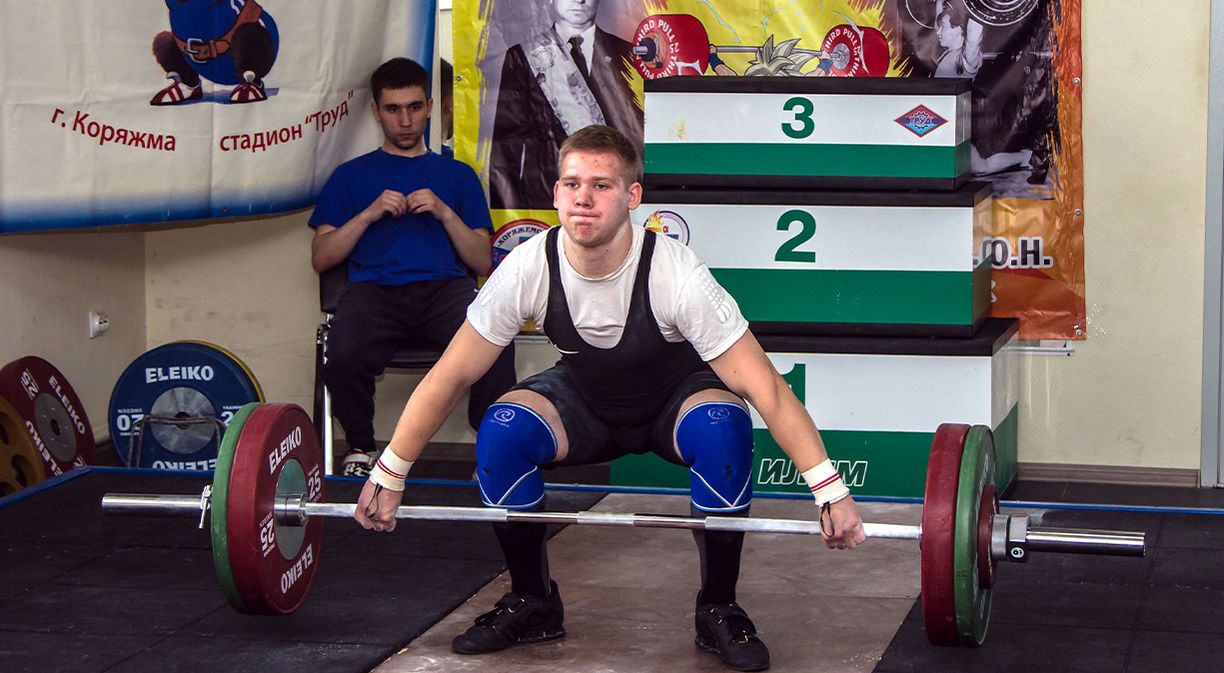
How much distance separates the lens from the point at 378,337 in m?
4.24

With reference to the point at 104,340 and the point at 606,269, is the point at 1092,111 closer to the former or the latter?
the point at 606,269

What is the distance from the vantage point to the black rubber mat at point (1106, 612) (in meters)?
2.74

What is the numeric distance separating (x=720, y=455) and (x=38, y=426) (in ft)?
6.93

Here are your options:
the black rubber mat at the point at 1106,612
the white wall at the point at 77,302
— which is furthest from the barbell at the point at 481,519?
the white wall at the point at 77,302

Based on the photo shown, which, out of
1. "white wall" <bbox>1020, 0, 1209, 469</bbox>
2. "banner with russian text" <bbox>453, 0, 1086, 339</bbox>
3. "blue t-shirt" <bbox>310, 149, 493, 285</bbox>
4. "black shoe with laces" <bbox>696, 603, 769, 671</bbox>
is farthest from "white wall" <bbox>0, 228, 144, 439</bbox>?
"white wall" <bbox>1020, 0, 1209, 469</bbox>

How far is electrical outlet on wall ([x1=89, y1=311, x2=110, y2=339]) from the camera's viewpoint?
4.63 meters

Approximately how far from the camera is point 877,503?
151 inches

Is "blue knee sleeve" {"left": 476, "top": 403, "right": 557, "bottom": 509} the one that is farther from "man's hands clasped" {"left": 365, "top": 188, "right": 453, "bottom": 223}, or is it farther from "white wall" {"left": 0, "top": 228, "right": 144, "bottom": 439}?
"white wall" {"left": 0, "top": 228, "right": 144, "bottom": 439}

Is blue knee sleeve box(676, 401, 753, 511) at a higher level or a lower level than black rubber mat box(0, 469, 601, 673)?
higher

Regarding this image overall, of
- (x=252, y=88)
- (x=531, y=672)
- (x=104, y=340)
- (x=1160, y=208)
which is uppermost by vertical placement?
(x=252, y=88)

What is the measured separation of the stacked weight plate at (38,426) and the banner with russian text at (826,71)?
4.16 feet

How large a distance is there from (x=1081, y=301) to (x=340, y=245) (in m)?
1.99

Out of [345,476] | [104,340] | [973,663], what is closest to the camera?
[973,663]

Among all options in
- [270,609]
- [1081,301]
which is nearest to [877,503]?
[1081,301]
